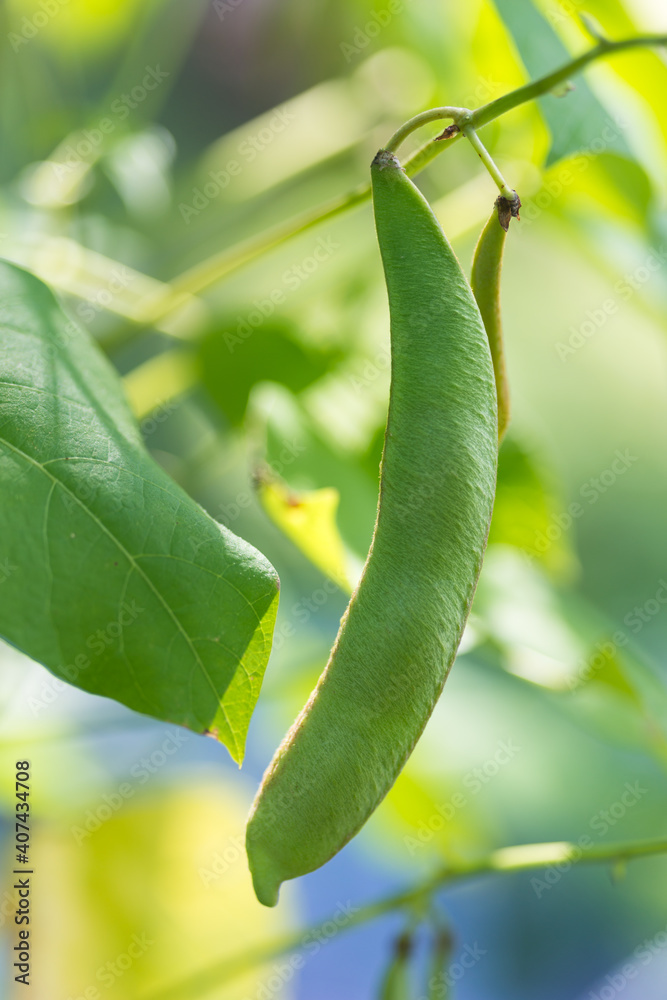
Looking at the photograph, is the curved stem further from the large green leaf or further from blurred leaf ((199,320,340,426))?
blurred leaf ((199,320,340,426))

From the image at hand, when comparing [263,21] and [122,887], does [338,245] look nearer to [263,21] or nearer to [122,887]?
[263,21]

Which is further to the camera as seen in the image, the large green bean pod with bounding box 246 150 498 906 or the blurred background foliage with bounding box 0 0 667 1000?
the blurred background foliage with bounding box 0 0 667 1000

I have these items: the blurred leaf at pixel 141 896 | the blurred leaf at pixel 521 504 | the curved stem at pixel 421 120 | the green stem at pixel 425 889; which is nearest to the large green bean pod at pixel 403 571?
the curved stem at pixel 421 120

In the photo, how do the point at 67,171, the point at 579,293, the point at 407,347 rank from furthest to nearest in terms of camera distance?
the point at 579,293, the point at 67,171, the point at 407,347

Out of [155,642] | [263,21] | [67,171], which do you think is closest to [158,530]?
[155,642]

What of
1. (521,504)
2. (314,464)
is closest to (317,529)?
(314,464)

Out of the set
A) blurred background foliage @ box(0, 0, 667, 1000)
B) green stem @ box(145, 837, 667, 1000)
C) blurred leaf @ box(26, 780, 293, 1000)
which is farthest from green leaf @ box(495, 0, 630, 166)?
blurred leaf @ box(26, 780, 293, 1000)
